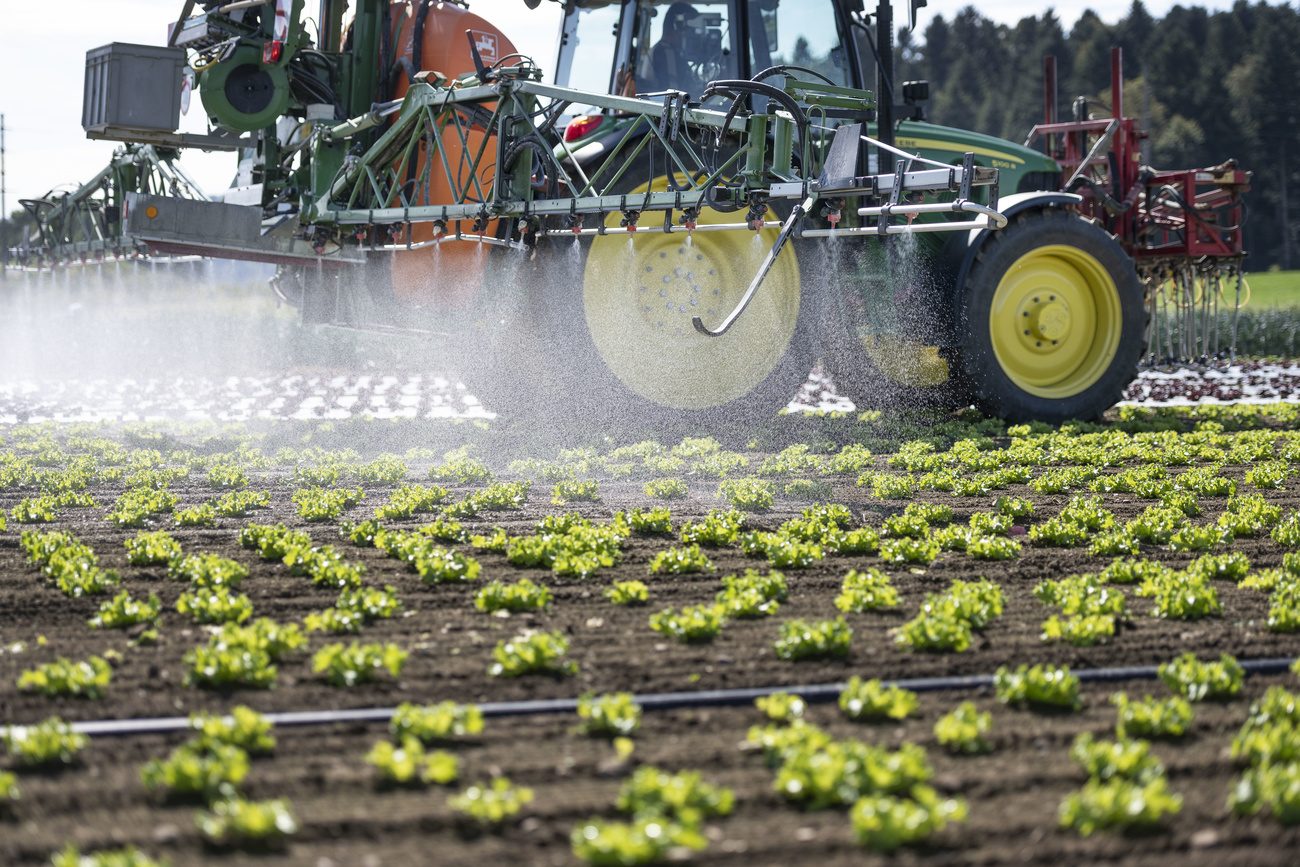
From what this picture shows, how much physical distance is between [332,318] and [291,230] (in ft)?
3.23

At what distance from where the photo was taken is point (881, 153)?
9.37 metres

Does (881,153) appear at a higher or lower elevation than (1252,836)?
higher

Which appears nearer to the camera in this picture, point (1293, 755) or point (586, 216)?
point (1293, 755)

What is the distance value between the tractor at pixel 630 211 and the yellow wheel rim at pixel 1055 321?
2cm

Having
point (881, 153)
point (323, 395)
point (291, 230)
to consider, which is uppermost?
point (881, 153)

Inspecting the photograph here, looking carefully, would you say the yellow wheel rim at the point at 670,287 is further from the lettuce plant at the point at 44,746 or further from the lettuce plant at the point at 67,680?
the lettuce plant at the point at 44,746

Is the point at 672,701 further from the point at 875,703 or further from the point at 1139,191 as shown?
the point at 1139,191

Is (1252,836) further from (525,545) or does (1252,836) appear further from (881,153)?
(881,153)

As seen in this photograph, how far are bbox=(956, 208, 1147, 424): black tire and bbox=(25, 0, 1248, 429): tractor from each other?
2 cm

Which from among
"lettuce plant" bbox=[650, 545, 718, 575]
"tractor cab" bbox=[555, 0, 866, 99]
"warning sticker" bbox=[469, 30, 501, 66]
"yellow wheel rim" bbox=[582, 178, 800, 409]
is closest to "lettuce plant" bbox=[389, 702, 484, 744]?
"lettuce plant" bbox=[650, 545, 718, 575]

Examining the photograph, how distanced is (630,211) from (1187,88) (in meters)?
81.2

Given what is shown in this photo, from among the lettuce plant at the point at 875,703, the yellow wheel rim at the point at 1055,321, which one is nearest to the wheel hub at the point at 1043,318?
the yellow wheel rim at the point at 1055,321

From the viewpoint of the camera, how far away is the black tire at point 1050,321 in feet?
31.5

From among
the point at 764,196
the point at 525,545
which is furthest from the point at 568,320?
the point at 525,545
